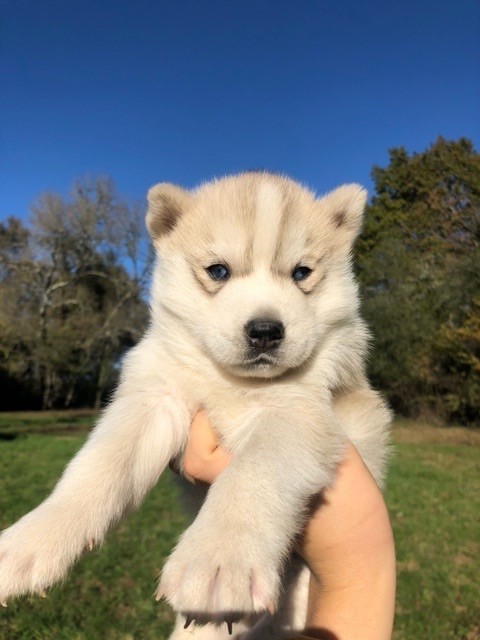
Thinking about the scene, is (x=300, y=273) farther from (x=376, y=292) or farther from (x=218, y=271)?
(x=376, y=292)

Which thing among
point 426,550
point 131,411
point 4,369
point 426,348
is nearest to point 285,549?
point 131,411

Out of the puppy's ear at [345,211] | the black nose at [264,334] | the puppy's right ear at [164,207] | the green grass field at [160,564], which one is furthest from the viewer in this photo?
the green grass field at [160,564]

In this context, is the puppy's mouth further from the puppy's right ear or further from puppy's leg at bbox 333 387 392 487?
the puppy's right ear

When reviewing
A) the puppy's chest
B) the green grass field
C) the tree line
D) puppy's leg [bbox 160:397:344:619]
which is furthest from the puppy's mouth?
the tree line

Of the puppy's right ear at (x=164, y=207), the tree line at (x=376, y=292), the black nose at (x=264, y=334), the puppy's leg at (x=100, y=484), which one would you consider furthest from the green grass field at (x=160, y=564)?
the tree line at (x=376, y=292)

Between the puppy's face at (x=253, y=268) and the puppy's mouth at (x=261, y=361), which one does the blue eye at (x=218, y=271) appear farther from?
the puppy's mouth at (x=261, y=361)

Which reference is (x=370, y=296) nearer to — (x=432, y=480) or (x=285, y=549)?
(x=432, y=480)

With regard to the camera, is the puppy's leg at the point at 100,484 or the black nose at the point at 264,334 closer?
the puppy's leg at the point at 100,484
